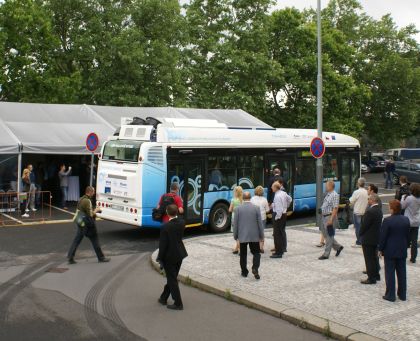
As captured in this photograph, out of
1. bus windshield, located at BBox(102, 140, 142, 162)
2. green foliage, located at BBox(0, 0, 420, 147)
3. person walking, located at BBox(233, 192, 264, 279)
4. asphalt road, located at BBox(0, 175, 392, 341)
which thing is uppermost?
green foliage, located at BBox(0, 0, 420, 147)

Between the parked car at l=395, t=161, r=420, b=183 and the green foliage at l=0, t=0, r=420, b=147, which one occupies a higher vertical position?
the green foliage at l=0, t=0, r=420, b=147

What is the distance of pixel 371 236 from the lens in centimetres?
930

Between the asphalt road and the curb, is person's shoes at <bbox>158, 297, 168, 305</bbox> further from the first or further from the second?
the curb

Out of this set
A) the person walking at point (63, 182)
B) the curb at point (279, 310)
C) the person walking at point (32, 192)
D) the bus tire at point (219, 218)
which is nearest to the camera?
the curb at point (279, 310)

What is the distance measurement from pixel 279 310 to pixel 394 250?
2.04m

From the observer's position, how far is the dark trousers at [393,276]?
8.35 m

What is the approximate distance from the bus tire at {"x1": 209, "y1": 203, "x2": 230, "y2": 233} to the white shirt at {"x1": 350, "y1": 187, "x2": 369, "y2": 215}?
442 centimetres

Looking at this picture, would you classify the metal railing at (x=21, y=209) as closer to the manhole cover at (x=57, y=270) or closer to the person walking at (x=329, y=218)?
the manhole cover at (x=57, y=270)

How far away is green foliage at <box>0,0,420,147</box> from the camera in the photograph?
31.8 m

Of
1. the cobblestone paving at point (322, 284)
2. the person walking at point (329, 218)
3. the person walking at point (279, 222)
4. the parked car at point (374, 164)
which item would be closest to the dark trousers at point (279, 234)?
the person walking at point (279, 222)

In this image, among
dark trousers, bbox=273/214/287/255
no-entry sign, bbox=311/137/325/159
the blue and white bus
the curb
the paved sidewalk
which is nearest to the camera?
the curb

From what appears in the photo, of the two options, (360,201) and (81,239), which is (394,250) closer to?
(360,201)

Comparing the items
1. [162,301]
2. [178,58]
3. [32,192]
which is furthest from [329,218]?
[178,58]

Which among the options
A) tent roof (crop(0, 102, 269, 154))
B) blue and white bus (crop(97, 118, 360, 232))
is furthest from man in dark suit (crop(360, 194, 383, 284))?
tent roof (crop(0, 102, 269, 154))
